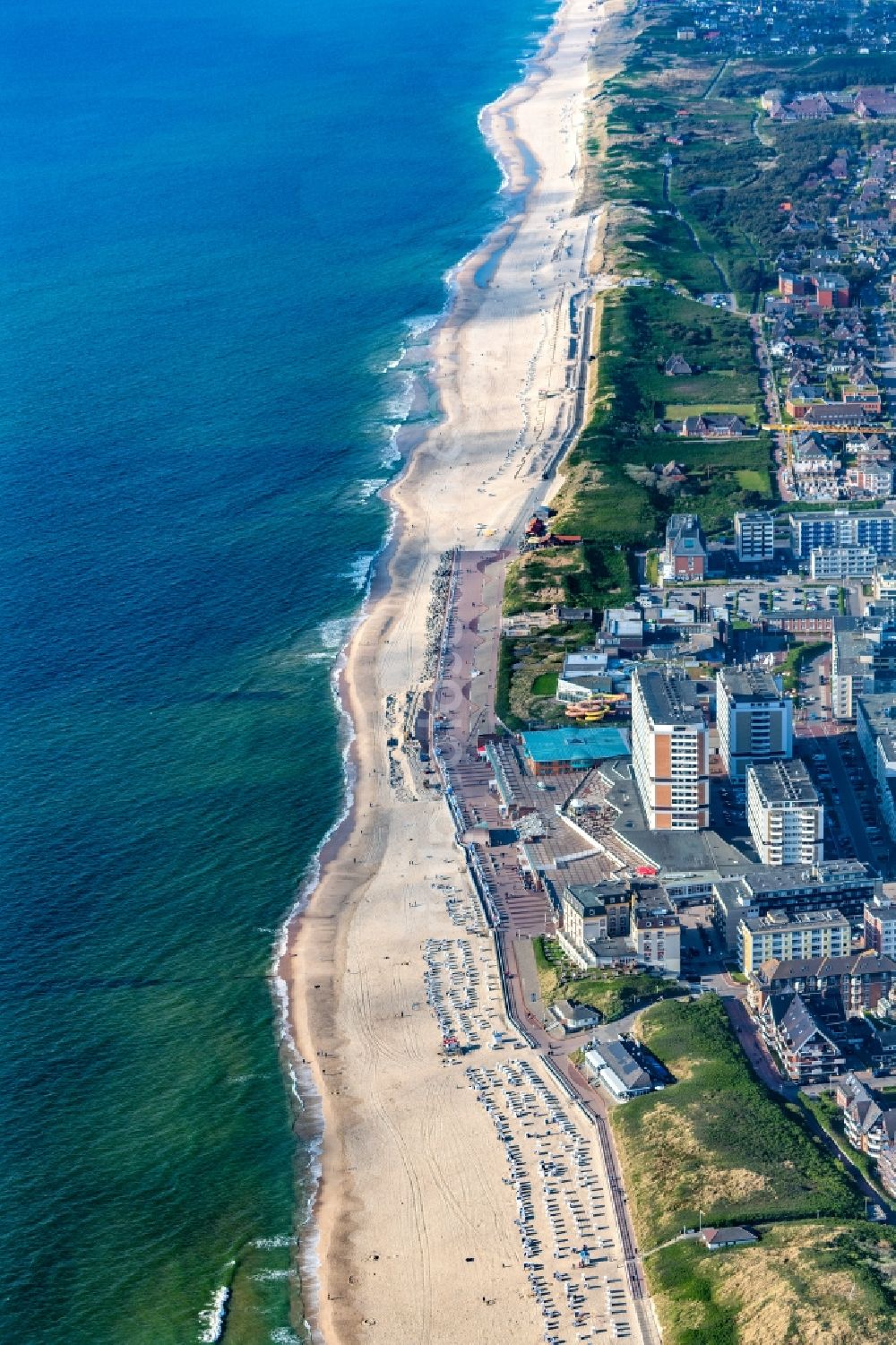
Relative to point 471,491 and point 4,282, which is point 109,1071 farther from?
point 4,282

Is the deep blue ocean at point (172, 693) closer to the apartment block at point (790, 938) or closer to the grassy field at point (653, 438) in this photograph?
the grassy field at point (653, 438)

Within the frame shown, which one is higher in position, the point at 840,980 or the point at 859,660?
the point at 859,660

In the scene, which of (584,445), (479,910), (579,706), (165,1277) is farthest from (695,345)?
(165,1277)

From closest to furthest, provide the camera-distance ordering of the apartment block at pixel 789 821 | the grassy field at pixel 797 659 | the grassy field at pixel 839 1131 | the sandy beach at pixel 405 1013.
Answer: the sandy beach at pixel 405 1013 → the grassy field at pixel 839 1131 → the apartment block at pixel 789 821 → the grassy field at pixel 797 659

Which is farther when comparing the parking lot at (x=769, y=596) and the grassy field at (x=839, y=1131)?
the parking lot at (x=769, y=596)

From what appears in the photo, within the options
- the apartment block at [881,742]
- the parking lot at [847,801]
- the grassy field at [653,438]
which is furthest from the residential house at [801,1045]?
the grassy field at [653,438]

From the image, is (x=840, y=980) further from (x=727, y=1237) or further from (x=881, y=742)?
(x=881, y=742)

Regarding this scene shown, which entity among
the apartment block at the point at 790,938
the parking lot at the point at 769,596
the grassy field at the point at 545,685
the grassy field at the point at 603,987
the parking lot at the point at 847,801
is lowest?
the grassy field at the point at 603,987

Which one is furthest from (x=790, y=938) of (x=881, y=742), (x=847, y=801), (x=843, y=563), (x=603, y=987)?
(x=843, y=563)
